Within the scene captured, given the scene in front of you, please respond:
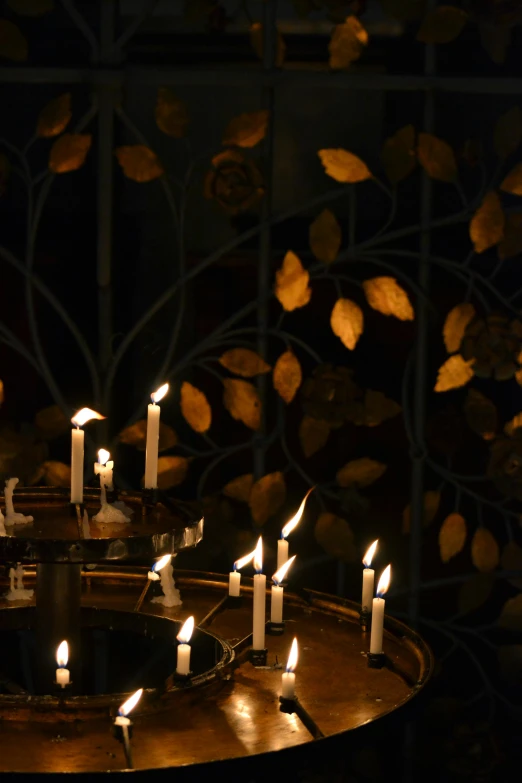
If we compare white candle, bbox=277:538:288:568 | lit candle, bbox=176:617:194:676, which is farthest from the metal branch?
lit candle, bbox=176:617:194:676

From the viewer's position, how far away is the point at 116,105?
263 centimetres

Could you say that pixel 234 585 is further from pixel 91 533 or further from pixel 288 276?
pixel 288 276

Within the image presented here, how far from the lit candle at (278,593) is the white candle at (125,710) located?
40 cm

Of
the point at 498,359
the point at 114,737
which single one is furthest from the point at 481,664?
the point at 114,737

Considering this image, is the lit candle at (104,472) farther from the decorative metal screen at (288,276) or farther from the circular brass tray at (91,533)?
the decorative metal screen at (288,276)

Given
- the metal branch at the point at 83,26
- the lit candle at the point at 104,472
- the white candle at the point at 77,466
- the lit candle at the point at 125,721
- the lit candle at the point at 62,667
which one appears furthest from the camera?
the metal branch at the point at 83,26

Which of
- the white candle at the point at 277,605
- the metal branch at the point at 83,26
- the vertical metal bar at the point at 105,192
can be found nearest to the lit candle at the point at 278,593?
the white candle at the point at 277,605

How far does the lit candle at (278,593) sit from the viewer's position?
1972mm

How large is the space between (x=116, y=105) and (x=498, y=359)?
1067 millimetres

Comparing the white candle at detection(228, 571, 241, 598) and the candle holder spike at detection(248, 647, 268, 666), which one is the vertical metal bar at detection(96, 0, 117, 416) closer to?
the white candle at detection(228, 571, 241, 598)

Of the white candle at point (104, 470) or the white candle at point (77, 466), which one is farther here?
the white candle at point (104, 470)

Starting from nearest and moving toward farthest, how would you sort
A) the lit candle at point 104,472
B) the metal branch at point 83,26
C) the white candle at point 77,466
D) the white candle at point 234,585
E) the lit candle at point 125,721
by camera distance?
the lit candle at point 125,721, the white candle at point 77,466, the lit candle at point 104,472, the white candle at point 234,585, the metal branch at point 83,26

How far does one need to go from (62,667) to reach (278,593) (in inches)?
17.6

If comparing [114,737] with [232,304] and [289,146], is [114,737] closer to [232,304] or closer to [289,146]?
[232,304]
